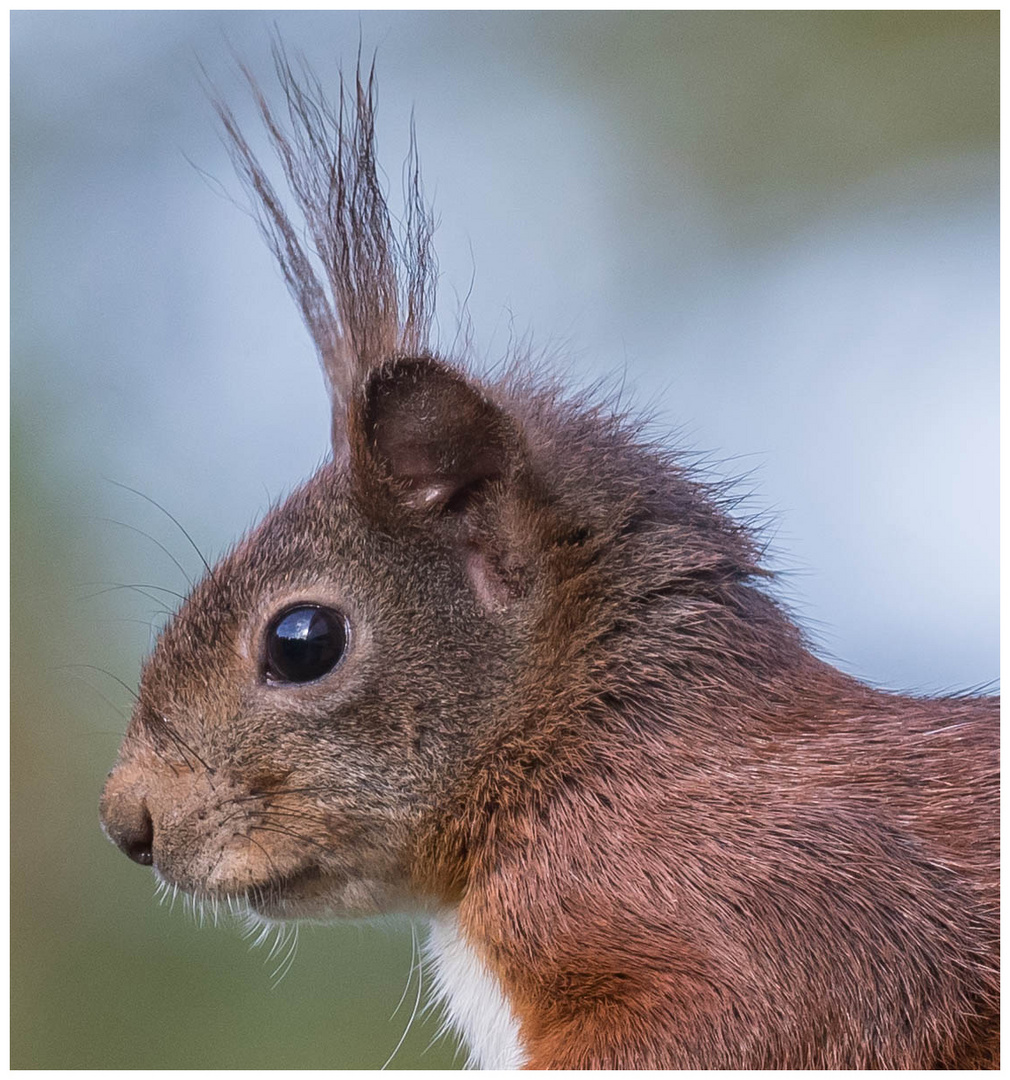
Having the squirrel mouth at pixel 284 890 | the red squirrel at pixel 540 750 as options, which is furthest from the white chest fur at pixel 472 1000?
the squirrel mouth at pixel 284 890

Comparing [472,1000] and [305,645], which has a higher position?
[305,645]

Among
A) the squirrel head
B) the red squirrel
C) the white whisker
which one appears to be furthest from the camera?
the white whisker

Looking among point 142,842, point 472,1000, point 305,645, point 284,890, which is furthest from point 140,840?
point 472,1000

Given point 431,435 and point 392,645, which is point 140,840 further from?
point 431,435

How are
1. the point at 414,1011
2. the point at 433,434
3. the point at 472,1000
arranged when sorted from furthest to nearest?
1. the point at 414,1011
2. the point at 472,1000
3. the point at 433,434

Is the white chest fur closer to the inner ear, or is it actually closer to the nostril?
the nostril

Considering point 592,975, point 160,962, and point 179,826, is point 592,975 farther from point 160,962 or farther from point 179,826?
point 160,962

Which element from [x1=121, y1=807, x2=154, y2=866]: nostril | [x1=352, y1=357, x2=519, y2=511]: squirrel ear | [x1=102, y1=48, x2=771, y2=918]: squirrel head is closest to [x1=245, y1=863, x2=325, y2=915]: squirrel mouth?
[x1=102, y1=48, x2=771, y2=918]: squirrel head

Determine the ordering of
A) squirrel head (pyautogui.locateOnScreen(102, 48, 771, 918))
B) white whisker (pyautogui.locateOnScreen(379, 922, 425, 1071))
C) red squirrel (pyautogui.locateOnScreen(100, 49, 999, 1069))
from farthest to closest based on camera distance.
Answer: white whisker (pyautogui.locateOnScreen(379, 922, 425, 1071)), squirrel head (pyautogui.locateOnScreen(102, 48, 771, 918)), red squirrel (pyautogui.locateOnScreen(100, 49, 999, 1069))
